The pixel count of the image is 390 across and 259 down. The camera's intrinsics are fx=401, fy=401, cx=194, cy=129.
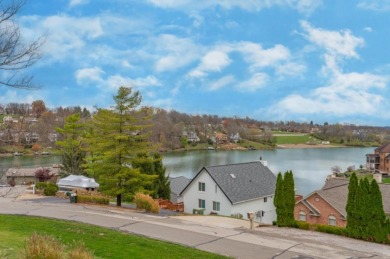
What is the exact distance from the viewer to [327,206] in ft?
95.6

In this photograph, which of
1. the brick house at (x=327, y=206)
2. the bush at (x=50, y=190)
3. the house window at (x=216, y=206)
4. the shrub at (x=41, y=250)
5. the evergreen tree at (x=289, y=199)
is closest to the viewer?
the shrub at (x=41, y=250)

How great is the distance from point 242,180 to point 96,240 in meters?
23.5

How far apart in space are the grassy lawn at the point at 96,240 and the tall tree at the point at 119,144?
10.4m

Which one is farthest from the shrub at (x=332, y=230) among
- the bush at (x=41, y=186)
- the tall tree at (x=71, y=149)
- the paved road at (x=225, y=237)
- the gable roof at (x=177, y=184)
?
the tall tree at (x=71, y=149)

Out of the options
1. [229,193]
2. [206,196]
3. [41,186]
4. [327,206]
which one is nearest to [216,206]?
[206,196]

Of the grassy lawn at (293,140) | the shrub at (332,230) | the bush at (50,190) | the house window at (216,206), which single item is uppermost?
the grassy lawn at (293,140)

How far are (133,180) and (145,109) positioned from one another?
4958mm

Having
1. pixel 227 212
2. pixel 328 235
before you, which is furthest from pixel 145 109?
pixel 328 235

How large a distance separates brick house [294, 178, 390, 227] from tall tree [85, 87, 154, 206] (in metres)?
12.6

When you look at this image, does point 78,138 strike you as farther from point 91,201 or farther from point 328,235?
point 328,235

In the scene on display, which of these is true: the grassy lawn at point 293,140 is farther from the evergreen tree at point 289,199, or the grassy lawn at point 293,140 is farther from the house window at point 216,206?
the evergreen tree at point 289,199

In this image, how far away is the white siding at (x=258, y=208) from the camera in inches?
1262

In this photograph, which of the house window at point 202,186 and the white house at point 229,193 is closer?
the white house at point 229,193

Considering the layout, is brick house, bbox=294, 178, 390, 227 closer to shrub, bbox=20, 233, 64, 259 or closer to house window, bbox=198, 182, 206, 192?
house window, bbox=198, 182, 206, 192
